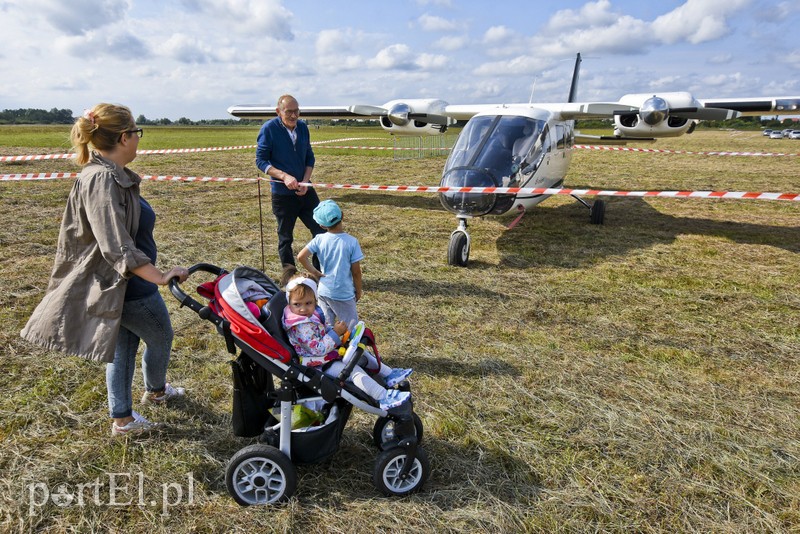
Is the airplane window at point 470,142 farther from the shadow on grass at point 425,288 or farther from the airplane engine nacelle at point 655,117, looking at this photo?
the airplane engine nacelle at point 655,117

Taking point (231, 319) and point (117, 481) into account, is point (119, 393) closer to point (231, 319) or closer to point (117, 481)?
point (117, 481)

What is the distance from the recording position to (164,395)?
12.2 ft

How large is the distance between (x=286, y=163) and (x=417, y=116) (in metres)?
7.87

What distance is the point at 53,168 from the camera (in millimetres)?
17969

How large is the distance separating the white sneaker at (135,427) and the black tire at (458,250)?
4.70m

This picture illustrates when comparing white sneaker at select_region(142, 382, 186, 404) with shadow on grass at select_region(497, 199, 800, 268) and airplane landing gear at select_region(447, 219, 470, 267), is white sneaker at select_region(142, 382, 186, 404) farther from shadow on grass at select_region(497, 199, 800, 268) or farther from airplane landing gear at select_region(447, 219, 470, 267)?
shadow on grass at select_region(497, 199, 800, 268)

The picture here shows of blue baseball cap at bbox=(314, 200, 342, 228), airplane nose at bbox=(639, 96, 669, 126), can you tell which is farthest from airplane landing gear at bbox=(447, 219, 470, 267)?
airplane nose at bbox=(639, 96, 669, 126)

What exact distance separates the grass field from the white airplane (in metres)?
0.94

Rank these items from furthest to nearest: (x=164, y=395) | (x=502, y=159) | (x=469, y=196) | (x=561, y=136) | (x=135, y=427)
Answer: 1. (x=561, y=136)
2. (x=502, y=159)
3. (x=469, y=196)
4. (x=164, y=395)
5. (x=135, y=427)

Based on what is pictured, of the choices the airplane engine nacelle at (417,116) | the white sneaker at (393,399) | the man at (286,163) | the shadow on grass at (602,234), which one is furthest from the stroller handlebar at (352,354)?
the airplane engine nacelle at (417,116)

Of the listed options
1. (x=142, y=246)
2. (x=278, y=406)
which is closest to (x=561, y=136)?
(x=278, y=406)

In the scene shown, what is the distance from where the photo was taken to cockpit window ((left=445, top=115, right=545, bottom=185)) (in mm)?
7961

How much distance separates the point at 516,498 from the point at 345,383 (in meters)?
1.22

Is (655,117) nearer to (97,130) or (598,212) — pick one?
(598,212)
